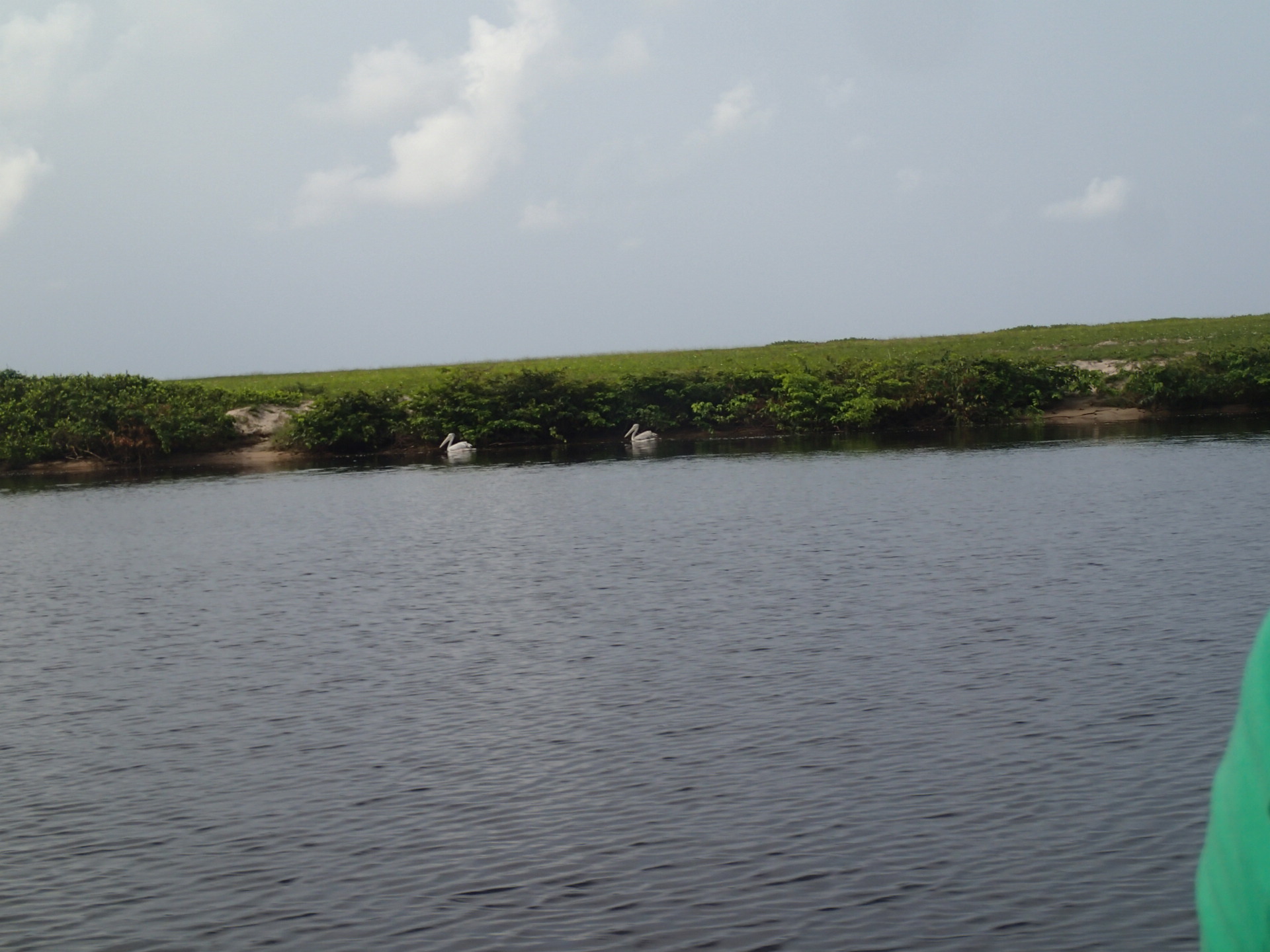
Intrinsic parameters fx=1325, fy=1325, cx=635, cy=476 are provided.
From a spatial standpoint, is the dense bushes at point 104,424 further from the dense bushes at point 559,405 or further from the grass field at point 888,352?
the grass field at point 888,352

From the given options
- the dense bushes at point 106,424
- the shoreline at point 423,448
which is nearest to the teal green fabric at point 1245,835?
the shoreline at point 423,448

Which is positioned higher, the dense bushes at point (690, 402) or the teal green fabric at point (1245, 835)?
the dense bushes at point (690, 402)

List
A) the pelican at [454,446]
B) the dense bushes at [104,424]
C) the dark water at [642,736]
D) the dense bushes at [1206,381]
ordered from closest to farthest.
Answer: the dark water at [642,736]
the dense bushes at [1206,381]
the pelican at [454,446]
the dense bushes at [104,424]

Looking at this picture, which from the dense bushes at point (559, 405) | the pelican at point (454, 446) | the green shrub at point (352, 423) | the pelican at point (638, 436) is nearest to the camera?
the dense bushes at point (559, 405)

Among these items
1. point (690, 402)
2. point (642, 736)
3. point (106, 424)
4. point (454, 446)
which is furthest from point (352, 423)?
point (642, 736)

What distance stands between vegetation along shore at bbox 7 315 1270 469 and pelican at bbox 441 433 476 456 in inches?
22.1

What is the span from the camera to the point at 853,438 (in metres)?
58.5

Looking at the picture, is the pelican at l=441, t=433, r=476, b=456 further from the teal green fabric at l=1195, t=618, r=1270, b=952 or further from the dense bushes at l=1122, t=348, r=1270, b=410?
the teal green fabric at l=1195, t=618, r=1270, b=952

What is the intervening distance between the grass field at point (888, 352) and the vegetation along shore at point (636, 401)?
1.71 feet

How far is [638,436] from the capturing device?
65.0 metres

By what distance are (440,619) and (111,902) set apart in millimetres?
11186

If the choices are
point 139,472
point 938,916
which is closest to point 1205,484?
point 938,916

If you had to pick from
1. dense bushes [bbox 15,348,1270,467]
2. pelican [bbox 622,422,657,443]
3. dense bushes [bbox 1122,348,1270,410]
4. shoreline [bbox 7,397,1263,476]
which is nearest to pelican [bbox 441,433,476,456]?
shoreline [bbox 7,397,1263,476]

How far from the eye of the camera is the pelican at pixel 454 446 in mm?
63969
